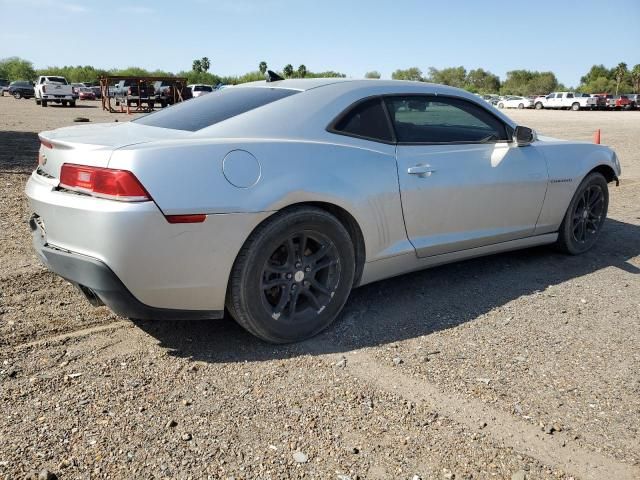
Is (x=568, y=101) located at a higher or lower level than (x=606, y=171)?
higher

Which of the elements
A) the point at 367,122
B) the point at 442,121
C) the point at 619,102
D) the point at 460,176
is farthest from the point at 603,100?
the point at 367,122

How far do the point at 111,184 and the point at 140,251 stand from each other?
13.8 inches

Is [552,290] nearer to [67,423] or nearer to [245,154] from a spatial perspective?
[245,154]

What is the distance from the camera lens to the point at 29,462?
2.30 metres

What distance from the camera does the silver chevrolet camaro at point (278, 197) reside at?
286cm

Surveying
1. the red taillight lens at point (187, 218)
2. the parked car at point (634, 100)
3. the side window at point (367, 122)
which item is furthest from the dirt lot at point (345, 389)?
the parked car at point (634, 100)

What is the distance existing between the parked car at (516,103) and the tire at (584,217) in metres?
56.6

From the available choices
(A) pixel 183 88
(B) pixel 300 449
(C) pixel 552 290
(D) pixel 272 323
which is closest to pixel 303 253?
(D) pixel 272 323

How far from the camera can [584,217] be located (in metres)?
5.32

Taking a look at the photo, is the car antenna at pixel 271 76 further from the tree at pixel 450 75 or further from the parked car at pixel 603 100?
the tree at pixel 450 75

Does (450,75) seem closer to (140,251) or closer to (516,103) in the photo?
(516,103)

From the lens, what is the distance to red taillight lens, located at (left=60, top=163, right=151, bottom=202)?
278cm

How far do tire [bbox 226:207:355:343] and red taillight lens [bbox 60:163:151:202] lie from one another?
2.09 ft

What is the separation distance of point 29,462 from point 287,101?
92.0 inches
